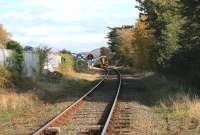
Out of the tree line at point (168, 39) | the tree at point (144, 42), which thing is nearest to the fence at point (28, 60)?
the tree line at point (168, 39)

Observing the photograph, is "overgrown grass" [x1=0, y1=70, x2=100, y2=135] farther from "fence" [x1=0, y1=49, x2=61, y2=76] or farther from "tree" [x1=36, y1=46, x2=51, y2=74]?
"tree" [x1=36, y1=46, x2=51, y2=74]

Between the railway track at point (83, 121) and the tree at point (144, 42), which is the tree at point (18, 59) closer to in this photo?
the railway track at point (83, 121)

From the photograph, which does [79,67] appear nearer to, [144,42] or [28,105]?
[144,42]

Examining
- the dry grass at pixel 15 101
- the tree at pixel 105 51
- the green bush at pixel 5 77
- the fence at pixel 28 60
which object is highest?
the tree at pixel 105 51

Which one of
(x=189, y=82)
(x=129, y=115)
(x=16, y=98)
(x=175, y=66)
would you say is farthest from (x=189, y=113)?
(x=175, y=66)

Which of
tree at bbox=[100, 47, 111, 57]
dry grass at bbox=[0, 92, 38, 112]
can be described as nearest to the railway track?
dry grass at bbox=[0, 92, 38, 112]

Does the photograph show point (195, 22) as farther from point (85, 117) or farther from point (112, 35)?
point (112, 35)

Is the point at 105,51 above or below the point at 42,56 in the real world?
above

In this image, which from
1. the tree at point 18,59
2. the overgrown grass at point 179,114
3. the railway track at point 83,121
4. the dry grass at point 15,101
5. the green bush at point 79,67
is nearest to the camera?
the railway track at point 83,121

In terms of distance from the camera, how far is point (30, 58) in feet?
138

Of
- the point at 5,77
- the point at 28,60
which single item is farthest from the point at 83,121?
the point at 28,60

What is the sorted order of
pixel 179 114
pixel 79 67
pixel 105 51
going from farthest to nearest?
pixel 105 51
pixel 79 67
pixel 179 114

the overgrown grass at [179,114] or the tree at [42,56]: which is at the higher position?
the tree at [42,56]

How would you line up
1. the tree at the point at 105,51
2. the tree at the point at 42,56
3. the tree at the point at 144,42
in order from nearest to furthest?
the tree at the point at 42,56, the tree at the point at 144,42, the tree at the point at 105,51
